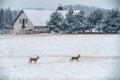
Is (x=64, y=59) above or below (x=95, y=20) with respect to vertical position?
below

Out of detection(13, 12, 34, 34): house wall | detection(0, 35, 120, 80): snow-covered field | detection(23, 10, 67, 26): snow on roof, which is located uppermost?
detection(23, 10, 67, 26): snow on roof

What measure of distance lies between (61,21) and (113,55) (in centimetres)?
28

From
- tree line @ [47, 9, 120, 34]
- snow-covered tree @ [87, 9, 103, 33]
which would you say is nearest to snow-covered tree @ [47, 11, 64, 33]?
tree line @ [47, 9, 120, 34]

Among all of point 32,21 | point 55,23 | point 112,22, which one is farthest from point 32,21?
point 112,22

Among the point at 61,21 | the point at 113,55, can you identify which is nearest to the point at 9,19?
the point at 61,21

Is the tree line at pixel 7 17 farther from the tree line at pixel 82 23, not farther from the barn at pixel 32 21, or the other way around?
the tree line at pixel 82 23

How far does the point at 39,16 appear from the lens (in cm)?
317

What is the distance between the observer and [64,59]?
10.4ft

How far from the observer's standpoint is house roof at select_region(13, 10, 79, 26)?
10.4 ft

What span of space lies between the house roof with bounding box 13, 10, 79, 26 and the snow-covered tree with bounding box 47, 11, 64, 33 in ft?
0.05

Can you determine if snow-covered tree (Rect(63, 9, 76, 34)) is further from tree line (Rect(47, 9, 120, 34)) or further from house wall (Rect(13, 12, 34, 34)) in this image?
house wall (Rect(13, 12, 34, 34))

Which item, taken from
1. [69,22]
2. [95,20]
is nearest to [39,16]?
[69,22]

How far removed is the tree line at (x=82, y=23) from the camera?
3.16 metres

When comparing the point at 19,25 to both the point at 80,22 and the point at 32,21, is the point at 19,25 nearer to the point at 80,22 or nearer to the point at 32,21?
the point at 32,21
